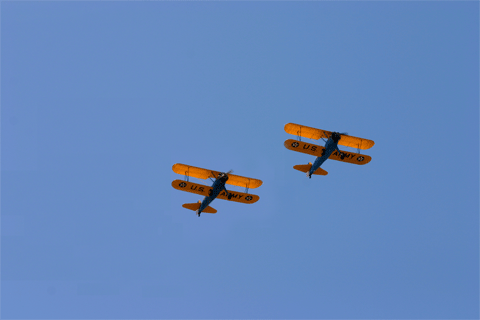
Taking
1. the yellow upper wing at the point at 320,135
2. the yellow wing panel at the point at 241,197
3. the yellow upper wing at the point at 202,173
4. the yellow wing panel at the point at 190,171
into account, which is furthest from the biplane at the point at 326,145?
the yellow wing panel at the point at 190,171

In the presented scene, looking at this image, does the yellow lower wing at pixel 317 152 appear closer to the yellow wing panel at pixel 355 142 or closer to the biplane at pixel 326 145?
the biplane at pixel 326 145

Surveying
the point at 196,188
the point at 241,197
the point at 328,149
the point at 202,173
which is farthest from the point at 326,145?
the point at 196,188

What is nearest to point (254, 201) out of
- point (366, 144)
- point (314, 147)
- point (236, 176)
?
point (236, 176)

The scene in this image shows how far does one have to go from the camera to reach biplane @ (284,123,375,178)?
49812mm

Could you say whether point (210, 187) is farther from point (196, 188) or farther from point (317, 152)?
point (317, 152)

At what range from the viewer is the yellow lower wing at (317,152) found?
49750 mm

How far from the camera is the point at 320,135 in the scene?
1992 inches

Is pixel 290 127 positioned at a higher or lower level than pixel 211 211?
higher

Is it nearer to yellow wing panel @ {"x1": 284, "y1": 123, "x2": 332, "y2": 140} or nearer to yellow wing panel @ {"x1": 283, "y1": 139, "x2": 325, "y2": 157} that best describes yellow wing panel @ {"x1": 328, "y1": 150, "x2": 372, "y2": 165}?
yellow wing panel @ {"x1": 283, "y1": 139, "x2": 325, "y2": 157}

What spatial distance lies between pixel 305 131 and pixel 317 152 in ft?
5.80

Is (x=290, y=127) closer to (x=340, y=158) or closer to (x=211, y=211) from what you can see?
(x=340, y=158)

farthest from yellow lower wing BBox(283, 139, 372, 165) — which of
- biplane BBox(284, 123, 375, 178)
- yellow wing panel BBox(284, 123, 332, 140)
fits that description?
yellow wing panel BBox(284, 123, 332, 140)

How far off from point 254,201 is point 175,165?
6681 mm

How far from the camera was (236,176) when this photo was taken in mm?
51031
